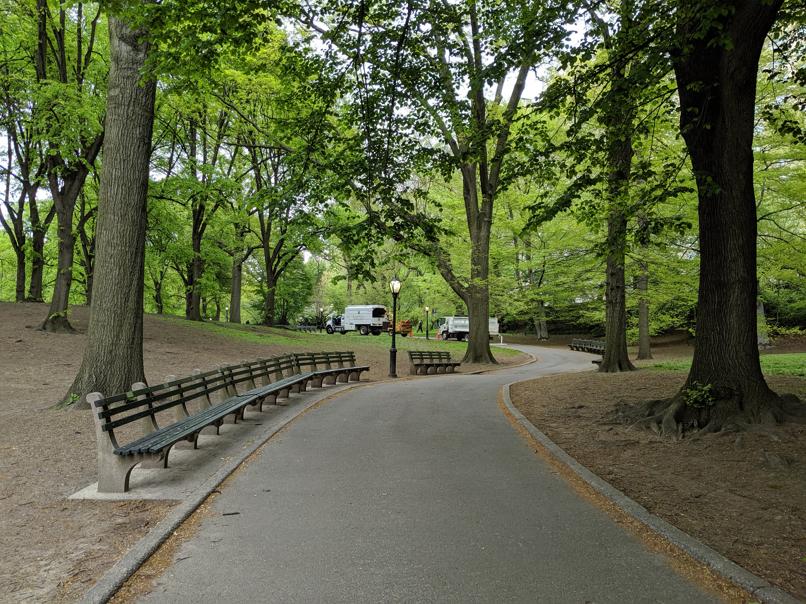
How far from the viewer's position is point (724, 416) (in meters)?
6.88

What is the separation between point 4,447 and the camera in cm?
628

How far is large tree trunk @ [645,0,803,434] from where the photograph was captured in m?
6.85

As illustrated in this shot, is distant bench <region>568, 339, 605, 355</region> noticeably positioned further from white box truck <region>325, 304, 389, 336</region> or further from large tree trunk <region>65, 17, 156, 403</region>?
large tree trunk <region>65, 17, 156, 403</region>

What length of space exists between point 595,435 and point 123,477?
6045 mm

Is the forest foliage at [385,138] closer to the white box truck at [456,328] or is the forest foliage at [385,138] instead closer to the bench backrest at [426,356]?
the bench backrest at [426,356]

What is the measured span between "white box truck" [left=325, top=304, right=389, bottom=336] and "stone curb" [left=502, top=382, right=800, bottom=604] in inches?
1529

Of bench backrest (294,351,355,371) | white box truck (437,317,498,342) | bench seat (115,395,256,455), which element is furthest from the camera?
white box truck (437,317,498,342)

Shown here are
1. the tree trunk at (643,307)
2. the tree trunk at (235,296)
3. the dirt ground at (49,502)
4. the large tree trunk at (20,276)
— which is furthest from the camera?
the tree trunk at (235,296)

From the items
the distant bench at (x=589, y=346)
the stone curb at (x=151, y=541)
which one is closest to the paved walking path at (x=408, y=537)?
the stone curb at (x=151, y=541)

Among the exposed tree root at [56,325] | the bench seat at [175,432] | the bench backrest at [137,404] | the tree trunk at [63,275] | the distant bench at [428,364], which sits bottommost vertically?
the distant bench at [428,364]

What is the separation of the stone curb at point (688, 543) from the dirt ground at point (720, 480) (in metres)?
0.14

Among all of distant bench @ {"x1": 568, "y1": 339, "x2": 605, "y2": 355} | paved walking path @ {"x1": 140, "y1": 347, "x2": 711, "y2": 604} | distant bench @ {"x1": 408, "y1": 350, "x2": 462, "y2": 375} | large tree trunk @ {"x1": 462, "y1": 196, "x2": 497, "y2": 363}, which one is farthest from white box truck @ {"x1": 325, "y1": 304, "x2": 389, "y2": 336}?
paved walking path @ {"x1": 140, "y1": 347, "x2": 711, "y2": 604}

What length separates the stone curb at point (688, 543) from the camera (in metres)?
3.21

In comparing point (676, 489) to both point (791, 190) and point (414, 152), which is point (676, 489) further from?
point (791, 190)
